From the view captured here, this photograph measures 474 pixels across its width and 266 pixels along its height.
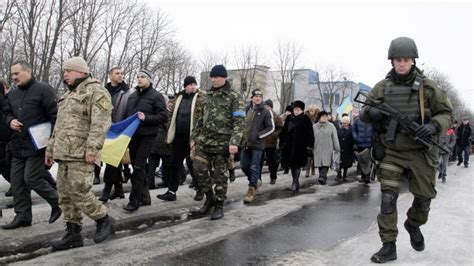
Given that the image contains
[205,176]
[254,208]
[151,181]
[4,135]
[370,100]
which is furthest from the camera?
[151,181]

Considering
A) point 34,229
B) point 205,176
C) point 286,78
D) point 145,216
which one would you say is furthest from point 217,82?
point 286,78

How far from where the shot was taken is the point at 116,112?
23.2 feet

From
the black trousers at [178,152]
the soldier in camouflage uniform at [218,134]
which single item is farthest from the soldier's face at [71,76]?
the black trousers at [178,152]

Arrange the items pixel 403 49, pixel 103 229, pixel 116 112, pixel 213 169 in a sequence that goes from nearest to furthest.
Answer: pixel 403 49
pixel 103 229
pixel 213 169
pixel 116 112

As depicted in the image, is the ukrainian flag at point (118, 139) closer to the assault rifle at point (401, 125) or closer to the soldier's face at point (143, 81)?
the soldier's face at point (143, 81)

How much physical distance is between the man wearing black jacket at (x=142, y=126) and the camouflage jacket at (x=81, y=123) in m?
1.62

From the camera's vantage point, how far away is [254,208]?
729 centimetres

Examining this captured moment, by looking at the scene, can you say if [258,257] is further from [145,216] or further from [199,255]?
[145,216]

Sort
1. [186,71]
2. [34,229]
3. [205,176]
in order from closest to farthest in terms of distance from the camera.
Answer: [34,229]
[205,176]
[186,71]

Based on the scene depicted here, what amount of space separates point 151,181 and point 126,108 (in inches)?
93.4

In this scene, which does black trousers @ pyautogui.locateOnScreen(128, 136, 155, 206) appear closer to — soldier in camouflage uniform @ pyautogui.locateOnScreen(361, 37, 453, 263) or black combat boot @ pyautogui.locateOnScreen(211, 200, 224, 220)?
black combat boot @ pyautogui.locateOnScreen(211, 200, 224, 220)

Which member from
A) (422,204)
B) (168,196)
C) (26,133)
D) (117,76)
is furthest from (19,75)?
(422,204)

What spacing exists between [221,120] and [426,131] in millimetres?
2922

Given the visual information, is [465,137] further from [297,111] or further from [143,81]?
[143,81]
